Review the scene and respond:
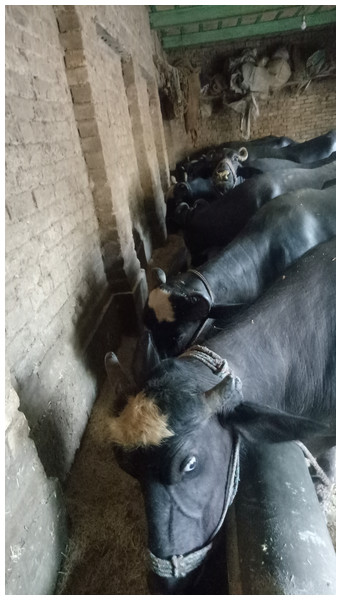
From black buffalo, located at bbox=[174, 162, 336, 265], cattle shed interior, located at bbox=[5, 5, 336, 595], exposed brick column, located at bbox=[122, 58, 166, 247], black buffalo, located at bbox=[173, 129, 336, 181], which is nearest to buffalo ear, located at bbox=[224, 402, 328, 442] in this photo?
cattle shed interior, located at bbox=[5, 5, 336, 595]

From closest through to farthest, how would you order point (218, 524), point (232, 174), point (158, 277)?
1. point (218, 524)
2. point (158, 277)
3. point (232, 174)

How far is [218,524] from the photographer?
1.76 meters

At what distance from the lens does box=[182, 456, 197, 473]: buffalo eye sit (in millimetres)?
1617

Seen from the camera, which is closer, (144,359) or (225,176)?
(144,359)

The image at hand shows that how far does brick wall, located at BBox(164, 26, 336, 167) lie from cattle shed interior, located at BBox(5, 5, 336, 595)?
7.07 metres

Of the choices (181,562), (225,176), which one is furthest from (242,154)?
(181,562)

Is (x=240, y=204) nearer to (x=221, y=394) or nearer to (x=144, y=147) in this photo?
(x=144, y=147)

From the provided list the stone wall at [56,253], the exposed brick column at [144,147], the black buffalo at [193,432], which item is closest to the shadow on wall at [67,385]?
the stone wall at [56,253]

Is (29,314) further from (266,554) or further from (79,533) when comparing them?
(266,554)

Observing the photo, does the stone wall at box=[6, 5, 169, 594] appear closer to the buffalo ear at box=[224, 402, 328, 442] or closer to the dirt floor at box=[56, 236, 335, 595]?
the dirt floor at box=[56, 236, 335, 595]

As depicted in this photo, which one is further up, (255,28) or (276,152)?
(255,28)

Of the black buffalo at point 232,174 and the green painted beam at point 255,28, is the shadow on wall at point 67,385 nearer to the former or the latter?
the black buffalo at point 232,174

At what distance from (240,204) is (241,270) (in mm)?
1690

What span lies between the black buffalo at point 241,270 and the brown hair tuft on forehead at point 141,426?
4.94ft
